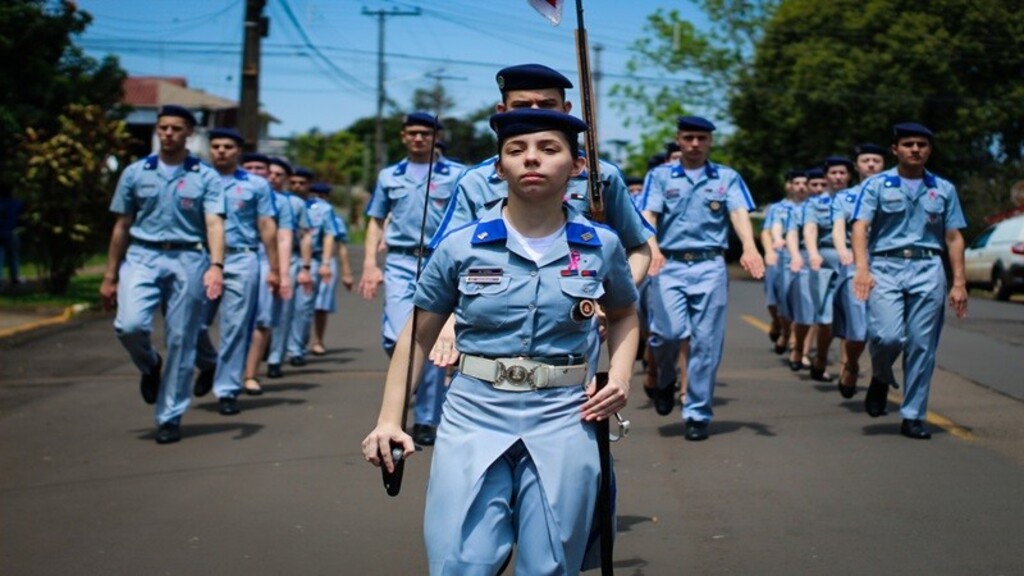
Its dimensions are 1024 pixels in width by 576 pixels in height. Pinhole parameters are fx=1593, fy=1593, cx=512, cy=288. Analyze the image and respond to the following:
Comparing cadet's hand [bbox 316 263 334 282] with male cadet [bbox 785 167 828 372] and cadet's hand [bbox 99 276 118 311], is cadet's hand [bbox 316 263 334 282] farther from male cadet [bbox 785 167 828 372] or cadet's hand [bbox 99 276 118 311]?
cadet's hand [bbox 99 276 118 311]

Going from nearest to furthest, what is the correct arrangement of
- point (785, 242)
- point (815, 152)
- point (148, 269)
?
1. point (148, 269)
2. point (785, 242)
3. point (815, 152)

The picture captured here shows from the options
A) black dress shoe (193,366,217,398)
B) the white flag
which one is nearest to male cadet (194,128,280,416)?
black dress shoe (193,366,217,398)

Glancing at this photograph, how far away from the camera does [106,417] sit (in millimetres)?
11633

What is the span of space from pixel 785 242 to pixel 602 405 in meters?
12.2

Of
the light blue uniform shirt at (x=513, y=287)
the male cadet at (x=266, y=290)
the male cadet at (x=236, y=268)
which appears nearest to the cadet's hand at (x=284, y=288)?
the male cadet at (x=266, y=290)

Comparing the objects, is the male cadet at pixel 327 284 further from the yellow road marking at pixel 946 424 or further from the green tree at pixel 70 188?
the green tree at pixel 70 188

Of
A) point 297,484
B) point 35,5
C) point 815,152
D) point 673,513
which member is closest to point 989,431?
point 673,513

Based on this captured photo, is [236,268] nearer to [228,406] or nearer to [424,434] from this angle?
[228,406]

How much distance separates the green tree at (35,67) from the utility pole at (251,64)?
511 centimetres

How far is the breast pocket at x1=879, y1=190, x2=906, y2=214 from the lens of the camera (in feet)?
34.1

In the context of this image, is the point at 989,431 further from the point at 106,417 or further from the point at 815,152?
the point at 815,152

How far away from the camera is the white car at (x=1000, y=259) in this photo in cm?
2900

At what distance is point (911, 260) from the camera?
10461 mm

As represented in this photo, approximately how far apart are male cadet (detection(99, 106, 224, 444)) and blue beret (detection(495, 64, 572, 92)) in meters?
4.53
